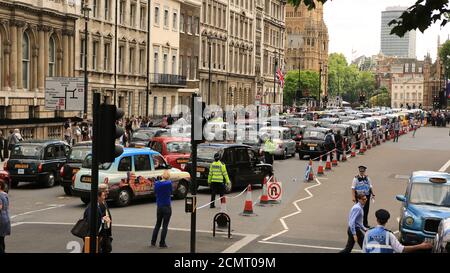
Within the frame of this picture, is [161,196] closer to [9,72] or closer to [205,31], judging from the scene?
[9,72]

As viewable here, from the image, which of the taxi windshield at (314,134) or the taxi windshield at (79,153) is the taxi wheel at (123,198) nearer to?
the taxi windshield at (79,153)

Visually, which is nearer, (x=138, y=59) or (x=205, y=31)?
(x=138, y=59)

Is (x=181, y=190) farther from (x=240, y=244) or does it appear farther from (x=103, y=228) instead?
(x=103, y=228)

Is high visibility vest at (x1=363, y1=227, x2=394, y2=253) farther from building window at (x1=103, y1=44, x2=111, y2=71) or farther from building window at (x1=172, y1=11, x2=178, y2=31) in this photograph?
building window at (x1=172, y1=11, x2=178, y2=31)

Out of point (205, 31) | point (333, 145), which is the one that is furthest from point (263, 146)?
point (205, 31)

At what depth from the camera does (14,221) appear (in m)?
19.7

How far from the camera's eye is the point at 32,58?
48.0 meters

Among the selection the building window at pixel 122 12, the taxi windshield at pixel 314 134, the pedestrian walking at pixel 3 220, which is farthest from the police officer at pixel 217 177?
the building window at pixel 122 12

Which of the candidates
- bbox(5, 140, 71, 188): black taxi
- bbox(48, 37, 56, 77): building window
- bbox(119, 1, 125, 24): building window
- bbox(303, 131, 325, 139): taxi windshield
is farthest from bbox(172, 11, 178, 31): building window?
bbox(5, 140, 71, 188): black taxi

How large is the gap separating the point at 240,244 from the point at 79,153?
9957 mm

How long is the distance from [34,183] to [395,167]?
1767cm

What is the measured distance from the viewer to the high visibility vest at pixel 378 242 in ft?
36.6

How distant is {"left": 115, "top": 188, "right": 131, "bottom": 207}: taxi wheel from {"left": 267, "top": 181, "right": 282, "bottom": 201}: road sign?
14.0ft

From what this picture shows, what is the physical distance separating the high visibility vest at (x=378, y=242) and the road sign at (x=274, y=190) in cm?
1268
